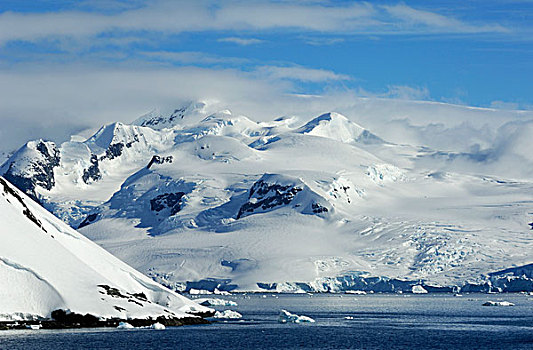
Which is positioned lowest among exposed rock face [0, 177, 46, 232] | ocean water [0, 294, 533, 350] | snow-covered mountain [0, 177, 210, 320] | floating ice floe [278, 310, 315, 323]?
ocean water [0, 294, 533, 350]

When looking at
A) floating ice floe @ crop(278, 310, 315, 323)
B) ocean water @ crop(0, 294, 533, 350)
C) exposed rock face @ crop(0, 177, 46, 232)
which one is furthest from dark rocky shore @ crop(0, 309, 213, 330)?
floating ice floe @ crop(278, 310, 315, 323)

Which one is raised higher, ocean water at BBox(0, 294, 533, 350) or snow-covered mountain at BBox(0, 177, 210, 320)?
snow-covered mountain at BBox(0, 177, 210, 320)

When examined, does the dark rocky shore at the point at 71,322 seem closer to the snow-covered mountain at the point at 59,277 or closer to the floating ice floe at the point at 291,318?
the snow-covered mountain at the point at 59,277

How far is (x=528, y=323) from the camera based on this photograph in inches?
5408

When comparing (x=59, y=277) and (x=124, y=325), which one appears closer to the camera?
(x=59, y=277)

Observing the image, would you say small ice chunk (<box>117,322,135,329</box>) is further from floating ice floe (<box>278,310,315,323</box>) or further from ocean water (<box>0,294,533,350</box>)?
floating ice floe (<box>278,310,315,323</box>)

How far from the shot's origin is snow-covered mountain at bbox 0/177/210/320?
104312 millimetres

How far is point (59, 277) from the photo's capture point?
357 feet

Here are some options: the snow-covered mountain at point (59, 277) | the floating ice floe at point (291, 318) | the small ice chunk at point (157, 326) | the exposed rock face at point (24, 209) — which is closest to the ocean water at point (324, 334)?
the small ice chunk at point (157, 326)

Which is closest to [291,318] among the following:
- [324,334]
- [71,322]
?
[324,334]

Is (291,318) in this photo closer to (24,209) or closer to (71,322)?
(71,322)

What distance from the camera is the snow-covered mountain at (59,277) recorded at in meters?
104

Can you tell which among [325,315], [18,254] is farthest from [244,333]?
[325,315]

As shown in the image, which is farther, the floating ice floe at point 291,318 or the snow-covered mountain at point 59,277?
the floating ice floe at point 291,318
